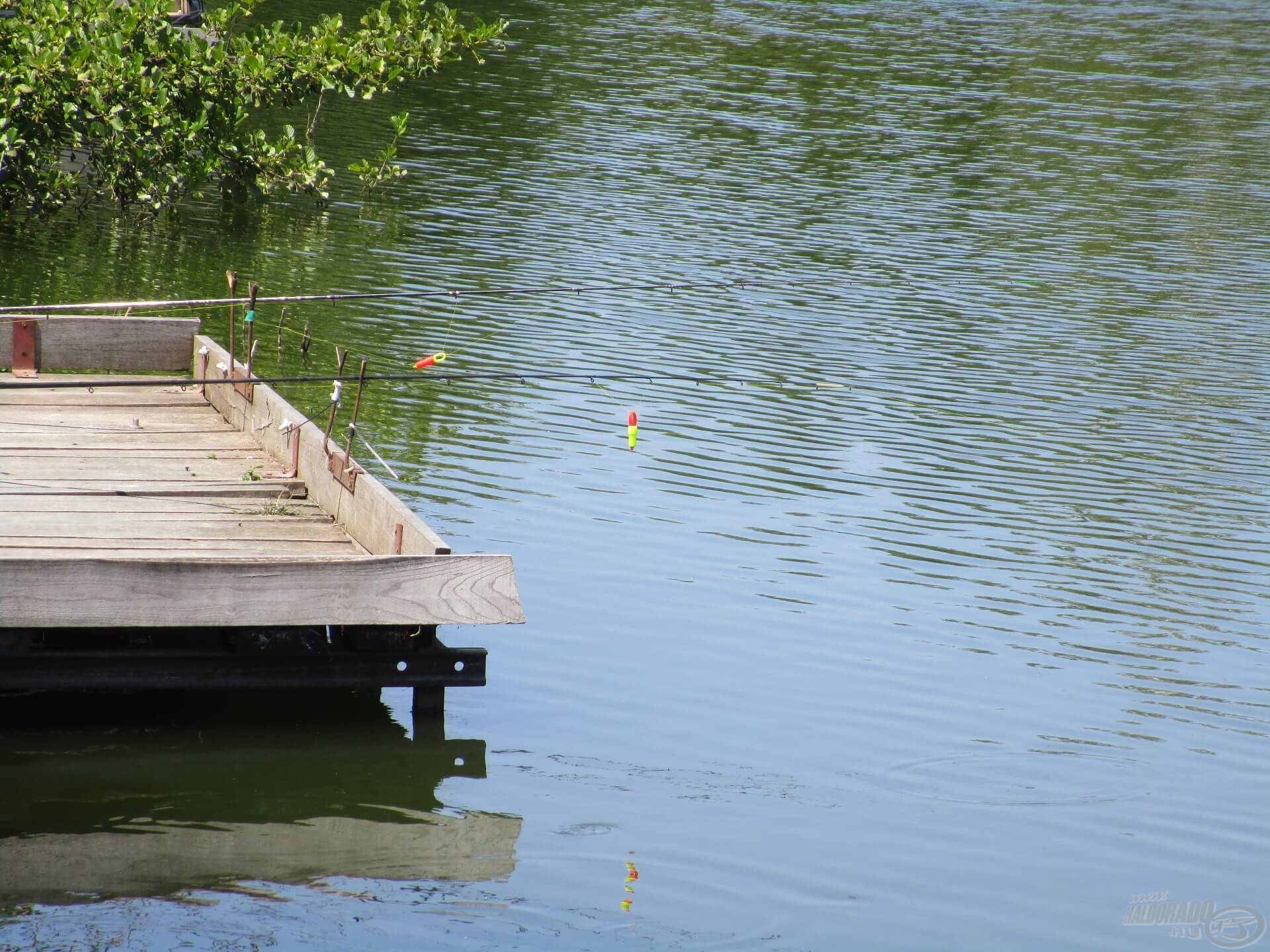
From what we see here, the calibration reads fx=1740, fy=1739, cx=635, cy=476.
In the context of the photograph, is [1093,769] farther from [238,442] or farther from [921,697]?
[238,442]

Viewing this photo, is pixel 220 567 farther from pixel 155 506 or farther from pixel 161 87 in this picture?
pixel 161 87

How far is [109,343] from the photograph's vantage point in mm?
10547

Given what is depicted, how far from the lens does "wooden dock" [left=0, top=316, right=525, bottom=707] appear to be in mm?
6367

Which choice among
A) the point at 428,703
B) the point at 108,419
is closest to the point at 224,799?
the point at 428,703

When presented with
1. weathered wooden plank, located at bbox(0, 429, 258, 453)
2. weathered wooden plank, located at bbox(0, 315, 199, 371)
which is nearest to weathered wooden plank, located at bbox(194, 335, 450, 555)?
weathered wooden plank, located at bbox(0, 429, 258, 453)

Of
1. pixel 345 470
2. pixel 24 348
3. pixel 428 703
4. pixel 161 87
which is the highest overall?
pixel 161 87

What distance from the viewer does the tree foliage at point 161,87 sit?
14.9 m

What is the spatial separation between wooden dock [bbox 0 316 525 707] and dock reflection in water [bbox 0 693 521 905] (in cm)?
30

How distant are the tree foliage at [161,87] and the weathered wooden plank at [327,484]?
18.8 feet

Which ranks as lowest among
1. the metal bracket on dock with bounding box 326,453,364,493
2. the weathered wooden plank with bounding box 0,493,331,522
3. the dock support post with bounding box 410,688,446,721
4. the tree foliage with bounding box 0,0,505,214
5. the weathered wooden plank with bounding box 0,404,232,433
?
the dock support post with bounding box 410,688,446,721

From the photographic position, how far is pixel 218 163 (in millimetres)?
16422

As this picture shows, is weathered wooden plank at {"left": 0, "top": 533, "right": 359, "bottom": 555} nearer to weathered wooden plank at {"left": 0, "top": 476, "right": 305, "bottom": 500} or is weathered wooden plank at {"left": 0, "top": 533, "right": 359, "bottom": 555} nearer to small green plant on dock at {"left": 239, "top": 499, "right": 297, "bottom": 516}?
small green plant on dock at {"left": 239, "top": 499, "right": 297, "bottom": 516}

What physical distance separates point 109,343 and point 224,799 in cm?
480

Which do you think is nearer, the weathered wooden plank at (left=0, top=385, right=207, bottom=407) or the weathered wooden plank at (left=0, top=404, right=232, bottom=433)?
the weathered wooden plank at (left=0, top=404, right=232, bottom=433)
